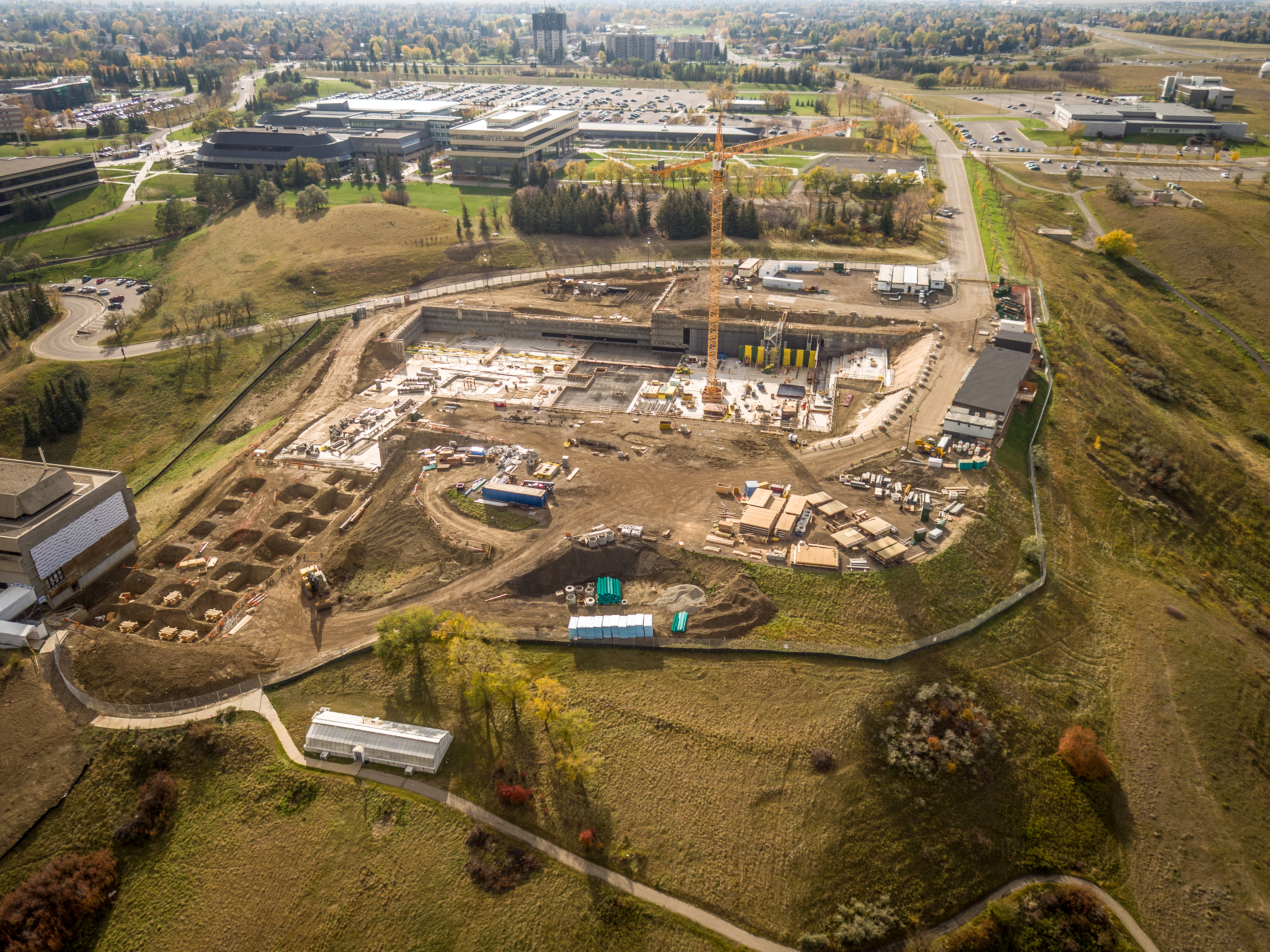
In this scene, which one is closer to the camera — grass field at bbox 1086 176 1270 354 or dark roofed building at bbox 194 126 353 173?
grass field at bbox 1086 176 1270 354

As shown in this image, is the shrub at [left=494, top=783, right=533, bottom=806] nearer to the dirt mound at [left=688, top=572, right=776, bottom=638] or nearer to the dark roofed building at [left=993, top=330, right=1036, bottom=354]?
the dirt mound at [left=688, top=572, right=776, bottom=638]

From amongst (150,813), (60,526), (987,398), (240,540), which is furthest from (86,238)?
(987,398)

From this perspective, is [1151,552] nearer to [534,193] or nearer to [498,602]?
[498,602]

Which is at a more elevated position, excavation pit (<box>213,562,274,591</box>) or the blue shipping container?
the blue shipping container

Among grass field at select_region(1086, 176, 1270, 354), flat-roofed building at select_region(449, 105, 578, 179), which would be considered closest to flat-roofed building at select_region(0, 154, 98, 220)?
flat-roofed building at select_region(449, 105, 578, 179)

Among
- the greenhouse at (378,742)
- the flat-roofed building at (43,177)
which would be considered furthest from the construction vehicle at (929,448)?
the flat-roofed building at (43,177)

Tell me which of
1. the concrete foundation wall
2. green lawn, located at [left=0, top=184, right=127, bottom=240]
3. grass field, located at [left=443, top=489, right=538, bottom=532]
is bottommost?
grass field, located at [left=443, top=489, right=538, bottom=532]

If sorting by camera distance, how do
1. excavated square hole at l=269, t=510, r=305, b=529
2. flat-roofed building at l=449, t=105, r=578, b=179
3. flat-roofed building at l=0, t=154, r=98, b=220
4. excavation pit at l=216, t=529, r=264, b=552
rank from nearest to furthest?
excavation pit at l=216, t=529, r=264, b=552, excavated square hole at l=269, t=510, r=305, b=529, flat-roofed building at l=0, t=154, r=98, b=220, flat-roofed building at l=449, t=105, r=578, b=179

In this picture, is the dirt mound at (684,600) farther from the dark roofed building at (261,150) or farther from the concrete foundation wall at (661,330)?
the dark roofed building at (261,150)
